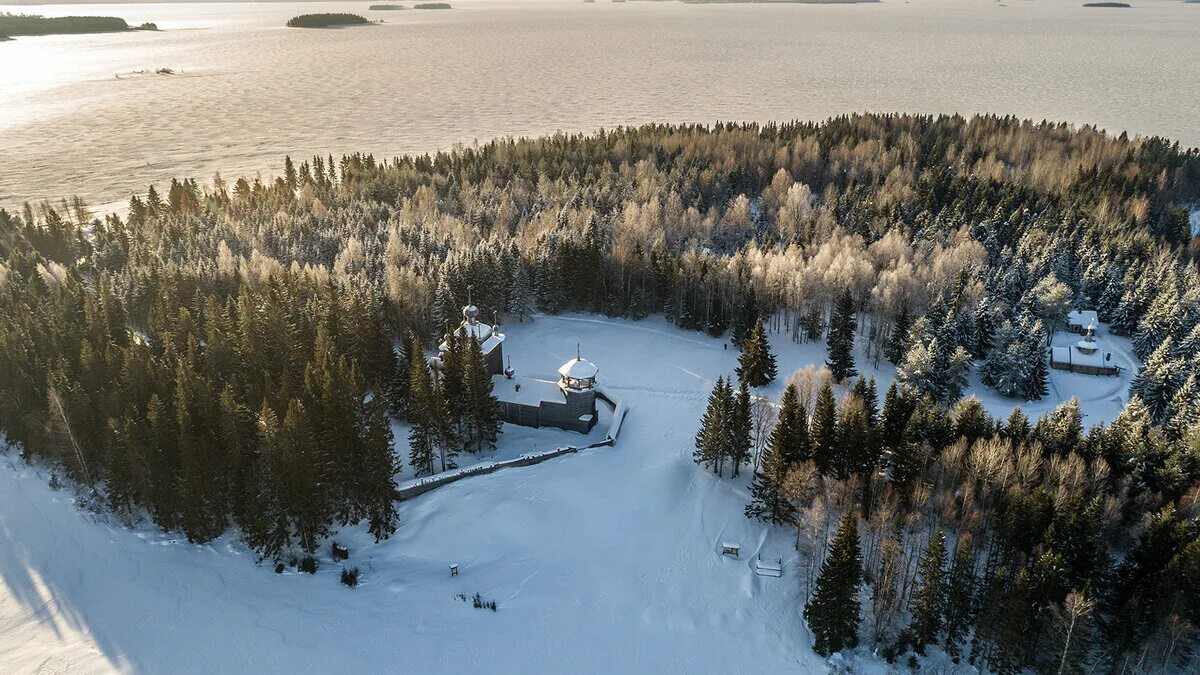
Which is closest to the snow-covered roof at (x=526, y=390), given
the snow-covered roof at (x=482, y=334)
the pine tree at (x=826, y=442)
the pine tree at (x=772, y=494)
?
the snow-covered roof at (x=482, y=334)

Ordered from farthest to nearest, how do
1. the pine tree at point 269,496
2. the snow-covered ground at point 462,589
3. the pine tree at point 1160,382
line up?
the pine tree at point 1160,382, the pine tree at point 269,496, the snow-covered ground at point 462,589

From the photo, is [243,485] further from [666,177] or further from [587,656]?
[666,177]

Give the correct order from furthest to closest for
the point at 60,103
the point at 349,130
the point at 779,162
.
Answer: the point at 60,103
the point at 349,130
the point at 779,162

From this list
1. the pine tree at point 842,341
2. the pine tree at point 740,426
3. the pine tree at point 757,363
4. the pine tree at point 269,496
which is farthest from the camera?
the pine tree at point 842,341

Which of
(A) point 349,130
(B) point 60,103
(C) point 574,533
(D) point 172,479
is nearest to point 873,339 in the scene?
(C) point 574,533

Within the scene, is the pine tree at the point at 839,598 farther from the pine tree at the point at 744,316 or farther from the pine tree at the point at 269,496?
the pine tree at the point at 744,316

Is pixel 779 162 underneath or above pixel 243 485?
above
